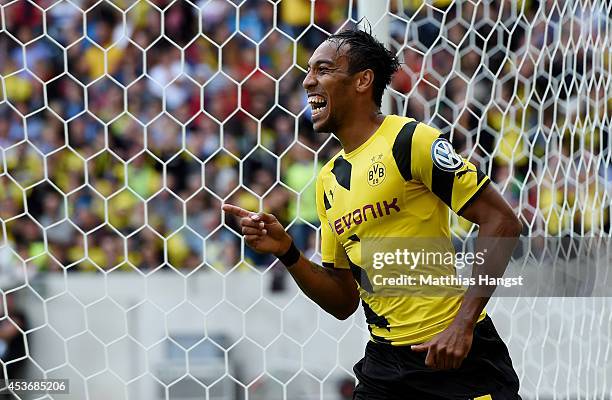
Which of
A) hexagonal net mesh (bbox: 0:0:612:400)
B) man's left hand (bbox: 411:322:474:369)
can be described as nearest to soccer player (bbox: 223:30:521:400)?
man's left hand (bbox: 411:322:474:369)

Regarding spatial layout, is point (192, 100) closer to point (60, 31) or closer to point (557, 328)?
point (60, 31)

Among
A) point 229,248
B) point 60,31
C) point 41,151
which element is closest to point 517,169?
point 229,248

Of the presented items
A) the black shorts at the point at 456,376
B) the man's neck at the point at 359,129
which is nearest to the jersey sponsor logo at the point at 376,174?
the man's neck at the point at 359,129

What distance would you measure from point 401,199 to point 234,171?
257cm

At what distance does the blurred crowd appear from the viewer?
11.0ft

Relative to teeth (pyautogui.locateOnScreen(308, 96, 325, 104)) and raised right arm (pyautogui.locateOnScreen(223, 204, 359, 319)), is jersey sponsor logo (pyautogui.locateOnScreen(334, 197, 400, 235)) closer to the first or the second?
raised right arm (pyautogui.locateOnScreen(223, 204, 359, 319))

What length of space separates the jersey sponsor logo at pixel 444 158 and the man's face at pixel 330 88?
1.04 feet

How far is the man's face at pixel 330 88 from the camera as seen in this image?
233 centimetres

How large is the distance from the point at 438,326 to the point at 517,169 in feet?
4.62

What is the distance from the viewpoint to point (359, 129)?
92.4 inches

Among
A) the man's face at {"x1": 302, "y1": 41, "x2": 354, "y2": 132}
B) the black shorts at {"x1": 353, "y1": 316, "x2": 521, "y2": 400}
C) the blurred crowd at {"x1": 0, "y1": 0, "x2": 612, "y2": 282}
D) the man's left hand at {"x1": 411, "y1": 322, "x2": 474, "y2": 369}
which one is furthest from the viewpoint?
the blurred crowd at {"x1": 0, "y1": 0, "x2": 612, "y2": 282}

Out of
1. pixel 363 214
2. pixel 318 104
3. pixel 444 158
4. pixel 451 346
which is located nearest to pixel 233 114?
pixel 318 104

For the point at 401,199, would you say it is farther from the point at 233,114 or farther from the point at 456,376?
the point at 233,114

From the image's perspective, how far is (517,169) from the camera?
347cm
